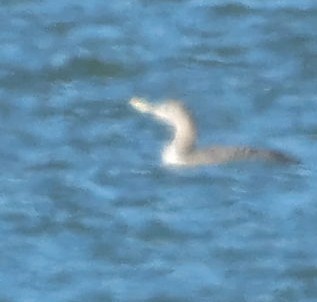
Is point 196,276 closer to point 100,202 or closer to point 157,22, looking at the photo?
point 100,202

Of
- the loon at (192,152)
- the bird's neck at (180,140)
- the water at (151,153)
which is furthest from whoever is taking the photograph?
the bird's neck at (180,140)

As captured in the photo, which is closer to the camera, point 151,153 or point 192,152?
point 192,152

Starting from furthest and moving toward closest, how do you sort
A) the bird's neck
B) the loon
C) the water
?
the bird's neck → the loon → the water

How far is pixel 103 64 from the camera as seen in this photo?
15.0 m

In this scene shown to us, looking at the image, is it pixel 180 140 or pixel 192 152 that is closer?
pixel 192 152

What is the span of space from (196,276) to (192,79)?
236 cm

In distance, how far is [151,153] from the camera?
1384 centimetres

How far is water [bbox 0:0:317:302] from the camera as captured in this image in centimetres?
1270

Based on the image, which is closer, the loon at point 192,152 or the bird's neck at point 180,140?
the loon at point 192,152

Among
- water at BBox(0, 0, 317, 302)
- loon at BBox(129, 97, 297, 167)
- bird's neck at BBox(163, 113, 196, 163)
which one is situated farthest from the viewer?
bird's neck at BBox(163, 113, 196, 163)

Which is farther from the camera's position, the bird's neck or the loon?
the bird's neck

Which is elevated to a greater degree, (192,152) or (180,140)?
(180,140)

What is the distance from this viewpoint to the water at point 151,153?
12.7 metres

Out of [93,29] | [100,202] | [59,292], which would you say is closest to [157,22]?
[93,29]
